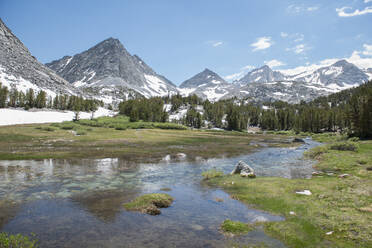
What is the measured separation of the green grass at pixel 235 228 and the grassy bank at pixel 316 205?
1.14 meters

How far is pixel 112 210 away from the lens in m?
17.1

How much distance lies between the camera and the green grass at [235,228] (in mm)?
13572

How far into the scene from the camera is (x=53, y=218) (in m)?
15.5

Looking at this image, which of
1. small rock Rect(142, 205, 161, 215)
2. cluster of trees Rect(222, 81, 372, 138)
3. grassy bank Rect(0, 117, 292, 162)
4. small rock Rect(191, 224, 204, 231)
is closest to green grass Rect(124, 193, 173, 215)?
small rock Rect(142, 205, 161, 215)

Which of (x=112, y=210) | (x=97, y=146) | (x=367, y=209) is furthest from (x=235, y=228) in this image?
(x=97, y=146)

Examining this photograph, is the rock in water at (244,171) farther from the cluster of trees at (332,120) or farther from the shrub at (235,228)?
the cluster of trees at (332,120)

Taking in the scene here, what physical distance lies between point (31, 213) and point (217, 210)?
12760mm

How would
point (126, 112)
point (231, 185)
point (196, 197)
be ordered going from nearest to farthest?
point (196, 197)
point (231, 185)
point (126, 112)

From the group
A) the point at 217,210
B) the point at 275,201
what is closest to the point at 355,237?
the point at 275,201

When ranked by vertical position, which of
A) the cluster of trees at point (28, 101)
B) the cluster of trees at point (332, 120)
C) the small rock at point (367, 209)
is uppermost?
the cluster of trees at point (28, 101)

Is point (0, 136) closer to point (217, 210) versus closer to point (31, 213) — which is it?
point (31, 213)

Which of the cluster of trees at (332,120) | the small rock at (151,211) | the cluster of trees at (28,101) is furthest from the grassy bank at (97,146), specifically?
the cluster of trees at (28,101)

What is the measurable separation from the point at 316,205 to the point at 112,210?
1441cm

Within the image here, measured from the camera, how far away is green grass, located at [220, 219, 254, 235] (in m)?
13.6
